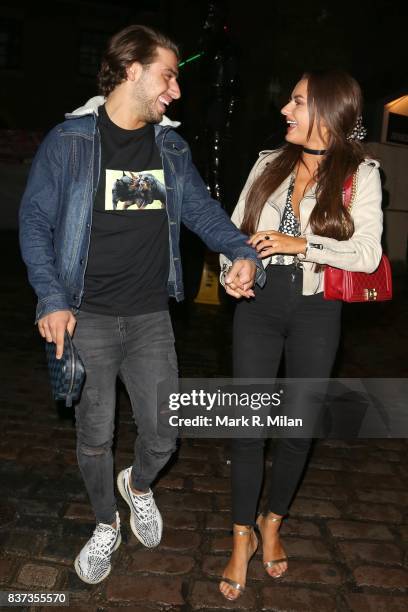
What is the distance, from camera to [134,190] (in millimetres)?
2717

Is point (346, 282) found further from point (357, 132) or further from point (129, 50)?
point (129, 50)

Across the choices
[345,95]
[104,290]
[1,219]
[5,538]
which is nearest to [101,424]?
[104,290]

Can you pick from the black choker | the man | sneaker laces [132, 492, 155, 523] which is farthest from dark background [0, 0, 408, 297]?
sneaker laces [132, 492, 155, 523]

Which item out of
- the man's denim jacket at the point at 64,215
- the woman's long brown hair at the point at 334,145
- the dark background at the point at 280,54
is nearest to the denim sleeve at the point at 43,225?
the man's denim jacket at the point at 64,215

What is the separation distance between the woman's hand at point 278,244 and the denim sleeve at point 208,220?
0.33ft

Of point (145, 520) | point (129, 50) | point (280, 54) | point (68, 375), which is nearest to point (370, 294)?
point (68, 375)

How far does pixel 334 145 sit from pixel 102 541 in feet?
7.32

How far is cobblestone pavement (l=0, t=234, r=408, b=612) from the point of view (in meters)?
2.87

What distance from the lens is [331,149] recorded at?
2764mm

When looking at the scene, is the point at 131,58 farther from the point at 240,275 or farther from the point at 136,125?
the point at 240,275

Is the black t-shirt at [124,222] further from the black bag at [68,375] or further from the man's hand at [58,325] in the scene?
the black bag at [68,375]

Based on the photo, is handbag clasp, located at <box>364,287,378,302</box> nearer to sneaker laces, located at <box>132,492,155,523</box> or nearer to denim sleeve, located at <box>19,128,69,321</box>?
denim sleeve, located at <box>19,128,69,321</box>

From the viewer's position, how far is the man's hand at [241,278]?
261 cm

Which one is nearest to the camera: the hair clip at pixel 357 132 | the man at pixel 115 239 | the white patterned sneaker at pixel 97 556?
the man at pixel 115 239
